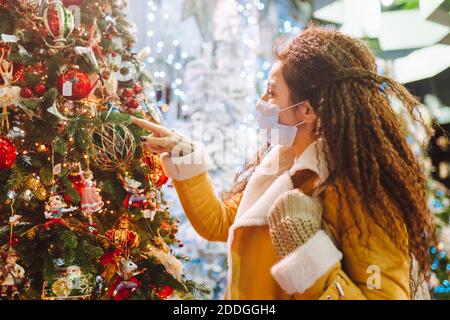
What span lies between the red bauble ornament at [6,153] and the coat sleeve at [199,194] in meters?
0.49

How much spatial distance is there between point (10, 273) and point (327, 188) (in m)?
1.09

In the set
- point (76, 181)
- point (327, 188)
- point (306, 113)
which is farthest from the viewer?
point (76, 181)

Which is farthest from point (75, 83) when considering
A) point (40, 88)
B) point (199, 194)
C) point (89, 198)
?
point (199, 194)

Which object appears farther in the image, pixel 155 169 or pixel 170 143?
pixel 155 169

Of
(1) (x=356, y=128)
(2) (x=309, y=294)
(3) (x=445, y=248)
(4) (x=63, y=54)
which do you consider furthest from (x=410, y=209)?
(3) (x=445, y=248)

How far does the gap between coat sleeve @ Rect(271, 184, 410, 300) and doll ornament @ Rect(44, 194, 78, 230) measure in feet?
2.46

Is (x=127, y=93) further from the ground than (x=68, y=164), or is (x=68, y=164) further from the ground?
(x=127, y=93)

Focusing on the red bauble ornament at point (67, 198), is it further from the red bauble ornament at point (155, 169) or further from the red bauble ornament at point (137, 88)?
the red bauble ornament at point (137, 88)

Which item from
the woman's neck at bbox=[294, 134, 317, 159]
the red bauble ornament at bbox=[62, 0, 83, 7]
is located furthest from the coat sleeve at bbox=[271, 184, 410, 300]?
the red bauble ornament at bbox=[62, 0, 83, 7]

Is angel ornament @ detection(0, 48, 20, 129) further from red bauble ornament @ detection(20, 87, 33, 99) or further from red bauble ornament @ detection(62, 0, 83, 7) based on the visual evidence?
red bauble ornament @ detection(62, 0, 83, 7)

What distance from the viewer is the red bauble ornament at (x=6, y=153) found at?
5.00ft

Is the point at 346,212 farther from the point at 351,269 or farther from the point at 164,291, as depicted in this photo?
the point at 164,291

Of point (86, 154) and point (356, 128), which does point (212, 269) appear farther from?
point (356, 128)

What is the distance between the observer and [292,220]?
4.47ft
